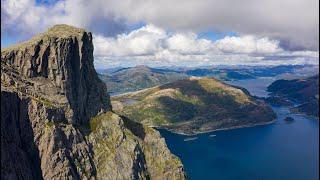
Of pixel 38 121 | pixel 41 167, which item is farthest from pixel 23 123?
pixel 41 167

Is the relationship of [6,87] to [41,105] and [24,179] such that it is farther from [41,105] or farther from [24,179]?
[24,179]

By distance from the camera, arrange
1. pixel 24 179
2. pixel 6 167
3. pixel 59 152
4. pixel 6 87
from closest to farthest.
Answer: pixel 6 167, pixel 24 179, pixel 6 87, pixel 59 152

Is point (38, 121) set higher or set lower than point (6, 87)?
lower

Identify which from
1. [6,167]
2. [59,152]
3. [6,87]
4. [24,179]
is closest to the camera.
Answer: [6,167]

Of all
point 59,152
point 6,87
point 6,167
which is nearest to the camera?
point 6,167

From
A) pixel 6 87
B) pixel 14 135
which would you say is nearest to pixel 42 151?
pixel 14 135

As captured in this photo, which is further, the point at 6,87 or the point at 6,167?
the point at 6,87

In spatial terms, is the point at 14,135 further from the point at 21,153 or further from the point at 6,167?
the point at 6,167

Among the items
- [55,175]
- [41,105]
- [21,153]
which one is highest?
[41,105]

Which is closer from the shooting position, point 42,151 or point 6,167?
point 6,167
